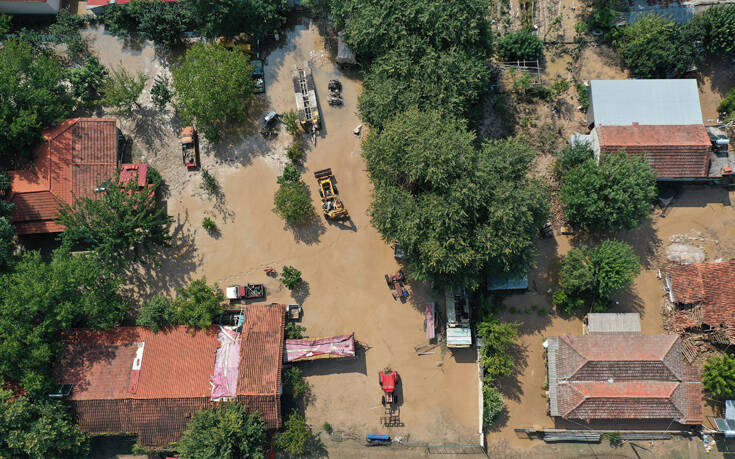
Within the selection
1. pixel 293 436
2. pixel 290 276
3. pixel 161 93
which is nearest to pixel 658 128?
pixel 290 276

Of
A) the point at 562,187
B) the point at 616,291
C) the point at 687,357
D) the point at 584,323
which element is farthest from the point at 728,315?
the point at 562,187

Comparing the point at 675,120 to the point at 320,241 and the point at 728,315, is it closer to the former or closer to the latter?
the point at 728,315

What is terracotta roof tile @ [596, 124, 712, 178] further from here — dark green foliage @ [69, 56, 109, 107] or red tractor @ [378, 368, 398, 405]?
dark green foliage @ [69, 56, 109, 107]

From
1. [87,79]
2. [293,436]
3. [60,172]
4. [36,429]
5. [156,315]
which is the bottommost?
[293,436]

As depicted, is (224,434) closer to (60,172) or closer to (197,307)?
(197,307)

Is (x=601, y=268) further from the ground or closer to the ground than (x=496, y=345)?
further from the ground
